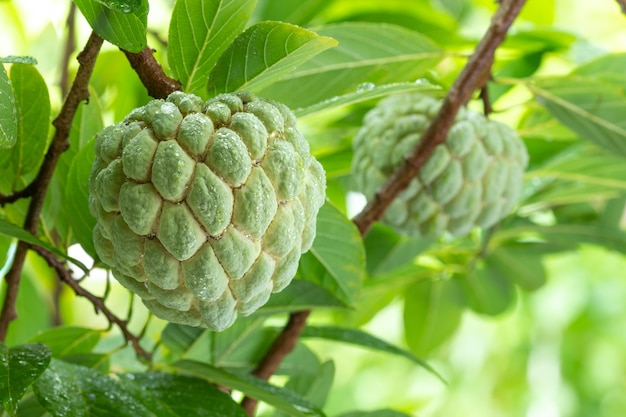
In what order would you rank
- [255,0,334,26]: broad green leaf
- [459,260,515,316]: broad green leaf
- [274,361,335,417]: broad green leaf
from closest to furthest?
→ 1. [274,361,335,417]: broad green leaf
2. [255,0,334,26]: broad green leaf
3. [459,260,515,316]: broad green leaf

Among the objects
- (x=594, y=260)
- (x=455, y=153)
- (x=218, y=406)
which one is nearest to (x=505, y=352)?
(x=594, y=260)

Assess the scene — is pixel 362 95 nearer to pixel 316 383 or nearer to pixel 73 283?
pixel 73 283

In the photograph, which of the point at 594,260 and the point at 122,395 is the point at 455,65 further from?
the point at 594,260

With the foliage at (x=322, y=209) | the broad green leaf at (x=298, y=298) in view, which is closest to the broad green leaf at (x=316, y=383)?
the foliage at (x=322, y=209)

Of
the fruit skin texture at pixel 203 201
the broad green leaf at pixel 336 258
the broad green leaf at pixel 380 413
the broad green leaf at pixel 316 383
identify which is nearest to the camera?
the fruit skin texture at pixel 203 201

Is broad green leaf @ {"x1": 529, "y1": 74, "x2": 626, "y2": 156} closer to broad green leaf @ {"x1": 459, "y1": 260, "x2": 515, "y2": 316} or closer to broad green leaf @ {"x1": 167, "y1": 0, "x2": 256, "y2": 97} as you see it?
broad green leaf @ {"x1": 459, "y1": 260, "x2": 515, "y2": 316}

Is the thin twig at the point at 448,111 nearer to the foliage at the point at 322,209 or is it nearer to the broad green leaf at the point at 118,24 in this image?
the foliage at the point at 322,209

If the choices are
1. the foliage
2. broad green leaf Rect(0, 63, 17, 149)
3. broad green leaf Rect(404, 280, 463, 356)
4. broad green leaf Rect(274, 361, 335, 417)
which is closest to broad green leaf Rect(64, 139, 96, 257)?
the foliage
